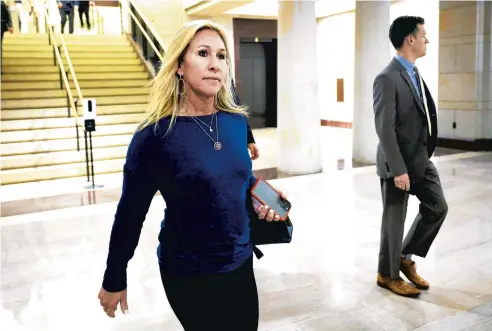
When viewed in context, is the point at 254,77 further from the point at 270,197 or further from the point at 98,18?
the point at 270,197

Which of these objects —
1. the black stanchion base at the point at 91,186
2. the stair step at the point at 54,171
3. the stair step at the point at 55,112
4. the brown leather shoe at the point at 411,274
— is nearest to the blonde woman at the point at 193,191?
the brown leather shoe at the point at 411,274

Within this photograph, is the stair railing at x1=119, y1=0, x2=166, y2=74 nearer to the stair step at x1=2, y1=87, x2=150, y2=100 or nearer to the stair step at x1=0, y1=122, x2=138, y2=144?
the stair step at x1=2, y1=87, x2=150, y2=100

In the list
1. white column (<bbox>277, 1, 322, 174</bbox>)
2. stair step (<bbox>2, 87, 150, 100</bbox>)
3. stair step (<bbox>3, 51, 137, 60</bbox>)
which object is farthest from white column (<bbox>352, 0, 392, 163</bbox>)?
stair step (<bbox>3, 51, 137, 60</bbox>)

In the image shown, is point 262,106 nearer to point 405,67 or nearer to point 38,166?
point 38,166

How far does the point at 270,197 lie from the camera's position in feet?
5.98

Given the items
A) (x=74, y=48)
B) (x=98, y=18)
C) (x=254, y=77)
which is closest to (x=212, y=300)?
(x=74, y=48)

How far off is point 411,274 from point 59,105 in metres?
9.02

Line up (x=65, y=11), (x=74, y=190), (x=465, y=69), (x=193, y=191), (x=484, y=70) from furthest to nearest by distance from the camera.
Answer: (x=65, y=11)
(x=465, y=69)
(x=484, y=70)
(x=74, y=190)
(x=193, y=191)

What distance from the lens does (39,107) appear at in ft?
35.2

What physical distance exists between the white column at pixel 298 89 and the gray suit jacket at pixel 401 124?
206 inches

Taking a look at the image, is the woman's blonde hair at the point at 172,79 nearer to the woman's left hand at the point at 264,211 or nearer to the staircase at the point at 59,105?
the woman's left hand at the point at 264,211

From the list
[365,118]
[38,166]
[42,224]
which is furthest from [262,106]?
[42,224]

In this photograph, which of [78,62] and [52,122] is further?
[78,62]

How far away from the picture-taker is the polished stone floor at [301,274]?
11.0 feet
